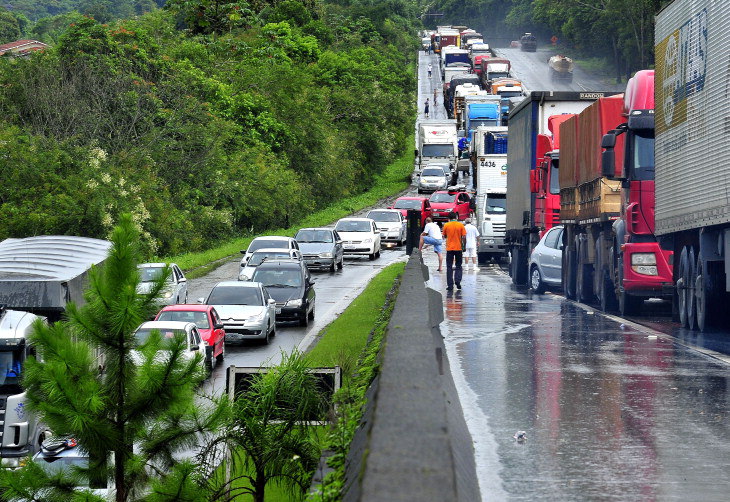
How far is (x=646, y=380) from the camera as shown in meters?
13.4

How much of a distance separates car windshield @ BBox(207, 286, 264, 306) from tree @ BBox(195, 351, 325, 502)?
50.7 feet

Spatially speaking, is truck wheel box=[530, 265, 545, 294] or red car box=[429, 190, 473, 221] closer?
truck wheel box=[530, 265, 545, 294]

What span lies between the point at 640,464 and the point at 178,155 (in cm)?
4417

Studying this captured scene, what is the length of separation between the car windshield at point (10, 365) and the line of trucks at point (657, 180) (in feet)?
32.5

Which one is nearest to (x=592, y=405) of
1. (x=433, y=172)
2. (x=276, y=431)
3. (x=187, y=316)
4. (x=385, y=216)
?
(x=276, y=431)

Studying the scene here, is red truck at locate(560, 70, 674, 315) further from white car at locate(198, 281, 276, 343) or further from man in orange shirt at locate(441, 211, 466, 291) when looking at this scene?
white car at locate(198, 281, 276, 343)

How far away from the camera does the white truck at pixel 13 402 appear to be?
52.0ft

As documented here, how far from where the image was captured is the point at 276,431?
10.9 meters

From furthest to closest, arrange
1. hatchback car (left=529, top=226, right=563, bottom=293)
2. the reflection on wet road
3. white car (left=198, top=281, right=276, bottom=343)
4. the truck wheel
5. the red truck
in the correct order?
1. the truck wheel
2. hatchback car (left=529, top=226, right=563, bottom=293)
3. white car (left=198, top=281, right=276, bottom=343)
4. the red truck
5. the reflection on wet road

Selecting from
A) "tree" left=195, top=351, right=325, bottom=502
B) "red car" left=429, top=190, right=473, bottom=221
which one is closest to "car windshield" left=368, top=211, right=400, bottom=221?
"red car" left=429, top=190, right=473, bottom=221

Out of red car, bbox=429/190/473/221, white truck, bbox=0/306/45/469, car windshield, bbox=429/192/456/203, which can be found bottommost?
white truck, bbox=0/306/45/469

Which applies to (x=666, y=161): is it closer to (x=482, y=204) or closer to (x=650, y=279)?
(x=650, y=279)

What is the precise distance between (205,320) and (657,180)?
29.9 feet

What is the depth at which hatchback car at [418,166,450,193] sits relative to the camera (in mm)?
74500
